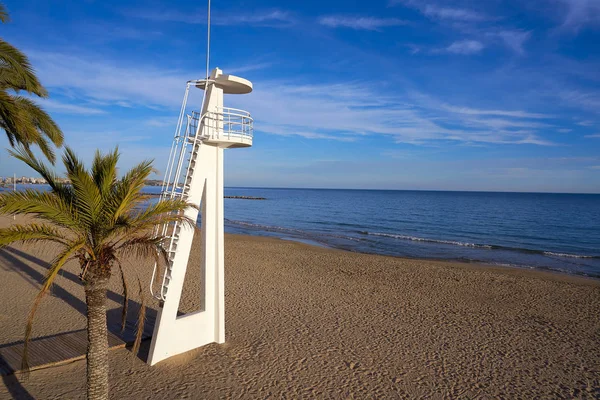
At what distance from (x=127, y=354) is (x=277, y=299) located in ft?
18.4

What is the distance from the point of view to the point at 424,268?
20281 millimetres

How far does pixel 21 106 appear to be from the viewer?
33.1 ft

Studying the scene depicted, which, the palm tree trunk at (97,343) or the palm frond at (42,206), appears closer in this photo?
the palm frond at (42,206)

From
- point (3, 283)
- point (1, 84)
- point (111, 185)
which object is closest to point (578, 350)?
point (111, 185)

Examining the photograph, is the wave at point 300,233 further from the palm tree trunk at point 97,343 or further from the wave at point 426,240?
the palm tree trunk at point 97,343

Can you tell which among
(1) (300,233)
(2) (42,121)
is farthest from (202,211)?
(1) (300,233)

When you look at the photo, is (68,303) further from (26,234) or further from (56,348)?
(26,234)

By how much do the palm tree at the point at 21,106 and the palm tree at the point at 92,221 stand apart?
15.5 ft

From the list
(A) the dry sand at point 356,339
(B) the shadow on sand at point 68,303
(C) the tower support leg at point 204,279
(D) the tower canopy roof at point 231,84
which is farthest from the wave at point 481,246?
(D) the tower canopy roof at point 231,84

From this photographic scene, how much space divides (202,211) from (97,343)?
3.64 metres

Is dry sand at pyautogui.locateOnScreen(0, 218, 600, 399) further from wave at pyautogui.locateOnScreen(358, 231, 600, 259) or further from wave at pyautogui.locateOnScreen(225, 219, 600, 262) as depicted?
wave at pyautogui.locateOnScreen(225, 219, 600, 262)

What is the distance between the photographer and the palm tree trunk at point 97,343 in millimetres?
5309

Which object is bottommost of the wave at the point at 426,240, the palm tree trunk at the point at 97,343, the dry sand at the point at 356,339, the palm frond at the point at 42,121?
the wave at the point at 426,240

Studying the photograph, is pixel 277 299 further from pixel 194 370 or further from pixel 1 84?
pixel 1 84
